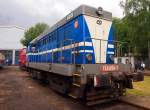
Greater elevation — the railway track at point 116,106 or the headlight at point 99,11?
the headlight at point 99,11

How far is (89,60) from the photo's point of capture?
9.00 meters

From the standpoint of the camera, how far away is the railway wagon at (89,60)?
809 centimetres

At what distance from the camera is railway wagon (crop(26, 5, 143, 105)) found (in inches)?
319

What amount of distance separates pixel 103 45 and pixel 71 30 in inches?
58.5

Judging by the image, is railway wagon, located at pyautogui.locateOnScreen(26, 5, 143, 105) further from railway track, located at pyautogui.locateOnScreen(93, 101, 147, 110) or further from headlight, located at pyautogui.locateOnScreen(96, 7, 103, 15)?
railway track, located at pyautogui.locateOnScreen(93, 101, 147, 110)

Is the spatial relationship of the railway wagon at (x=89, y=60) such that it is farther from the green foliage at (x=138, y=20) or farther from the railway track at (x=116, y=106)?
the green foliage at (x=138, y=20)

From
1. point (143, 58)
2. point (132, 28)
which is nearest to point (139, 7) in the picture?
point (132, 28)

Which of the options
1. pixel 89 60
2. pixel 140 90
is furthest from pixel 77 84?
pixel 140 90

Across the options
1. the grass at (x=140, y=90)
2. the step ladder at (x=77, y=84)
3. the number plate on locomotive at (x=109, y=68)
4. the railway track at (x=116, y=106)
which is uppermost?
the number plate on locomotive at (x=109, y=68)

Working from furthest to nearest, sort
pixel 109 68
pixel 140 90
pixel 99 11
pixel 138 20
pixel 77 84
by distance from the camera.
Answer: pixel 138 20 < pixel 140 90 < pixel 99 11 < pixel 109 68 < pixel 77 84

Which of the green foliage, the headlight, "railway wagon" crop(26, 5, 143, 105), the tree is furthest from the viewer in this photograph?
the tree

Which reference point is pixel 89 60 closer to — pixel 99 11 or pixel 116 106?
pixel 116 106

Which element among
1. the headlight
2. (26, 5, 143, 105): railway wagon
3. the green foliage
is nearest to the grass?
(26, 5, 143, 105): railway wagon

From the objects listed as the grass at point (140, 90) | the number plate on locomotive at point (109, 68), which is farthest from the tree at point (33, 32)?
the number plate on locomotive at point (109, 68)
